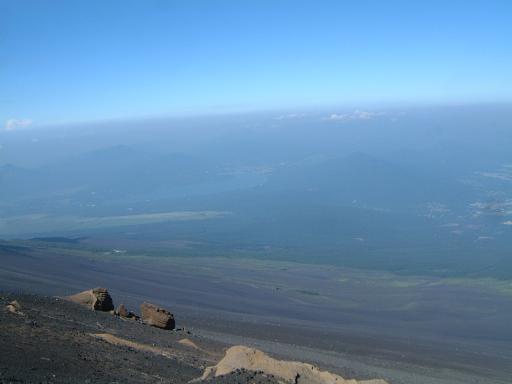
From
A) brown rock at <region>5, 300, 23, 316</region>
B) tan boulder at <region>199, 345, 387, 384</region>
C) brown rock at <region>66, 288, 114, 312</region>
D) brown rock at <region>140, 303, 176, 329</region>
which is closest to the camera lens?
tan boulder at <region>199, 345, 387, 384</region>

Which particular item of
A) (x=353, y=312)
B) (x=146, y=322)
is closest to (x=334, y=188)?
(x=353, y=312)

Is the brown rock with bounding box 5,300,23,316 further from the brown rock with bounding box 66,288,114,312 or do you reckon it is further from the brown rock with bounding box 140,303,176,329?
the brown rock with bounding box 140,303,176,329

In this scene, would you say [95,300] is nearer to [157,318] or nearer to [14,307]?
[157,318]

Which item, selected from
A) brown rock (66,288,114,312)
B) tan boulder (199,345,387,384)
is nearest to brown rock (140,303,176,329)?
brown rock (66,288,114,312)

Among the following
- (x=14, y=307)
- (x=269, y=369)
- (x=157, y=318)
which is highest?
(x=14, y=307)

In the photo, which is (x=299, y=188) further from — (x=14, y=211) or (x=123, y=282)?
(x=123, y=282)

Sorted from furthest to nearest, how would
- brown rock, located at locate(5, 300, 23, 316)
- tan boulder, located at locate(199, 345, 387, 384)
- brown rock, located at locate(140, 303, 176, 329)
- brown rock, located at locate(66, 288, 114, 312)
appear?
1. brown rock, located at locate(66, 288, 114, 312)
2. brown rock, located at locate(140, 303, 176, 329)
3. brown rock, located at locate(5, 300, 23, 316)
4. tan boulder, located at locate(199, 345, 387, 384)

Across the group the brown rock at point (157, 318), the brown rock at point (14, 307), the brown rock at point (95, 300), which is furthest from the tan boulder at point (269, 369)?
the brown rock at point (95, 300)

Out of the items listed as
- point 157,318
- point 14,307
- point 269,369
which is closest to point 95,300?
point 157,318

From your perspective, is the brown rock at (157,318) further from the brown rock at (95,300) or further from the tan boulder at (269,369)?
the tan boulder at (269,369)

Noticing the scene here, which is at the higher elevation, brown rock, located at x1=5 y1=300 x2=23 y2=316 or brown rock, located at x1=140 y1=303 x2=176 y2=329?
brown rock, located at x1=5 y1=300 x2=23 y2=316

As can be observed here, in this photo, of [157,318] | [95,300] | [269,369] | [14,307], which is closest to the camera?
[269,369]
